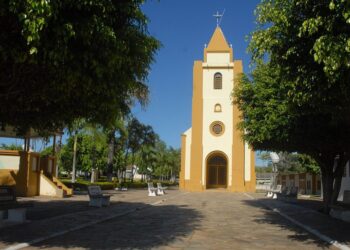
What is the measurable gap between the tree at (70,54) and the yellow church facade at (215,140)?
40.2 meters

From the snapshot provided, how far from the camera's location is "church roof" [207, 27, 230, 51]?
5462 centimetres

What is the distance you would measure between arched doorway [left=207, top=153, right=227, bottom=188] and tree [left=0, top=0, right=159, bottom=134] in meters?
41.6

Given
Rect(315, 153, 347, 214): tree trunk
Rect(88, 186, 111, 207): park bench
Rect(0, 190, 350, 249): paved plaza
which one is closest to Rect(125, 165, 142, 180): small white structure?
Rect(88, 186, 111, 207): park bench

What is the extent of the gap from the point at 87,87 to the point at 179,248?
12.6ft

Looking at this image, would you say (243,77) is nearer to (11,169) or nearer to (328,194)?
(328,194)

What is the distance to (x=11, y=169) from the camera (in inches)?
1038

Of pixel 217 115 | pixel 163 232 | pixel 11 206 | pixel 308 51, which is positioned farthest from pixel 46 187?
pixel 217 115

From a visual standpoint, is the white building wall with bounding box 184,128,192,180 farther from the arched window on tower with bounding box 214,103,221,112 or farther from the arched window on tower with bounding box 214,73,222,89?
the arched window on tower with bounding box 214,73,222,89

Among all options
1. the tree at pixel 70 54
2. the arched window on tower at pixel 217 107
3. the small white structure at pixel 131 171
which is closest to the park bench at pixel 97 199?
the tree at pixel 70 54

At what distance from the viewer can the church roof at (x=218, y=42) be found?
5462cm

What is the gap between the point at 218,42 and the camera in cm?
5522

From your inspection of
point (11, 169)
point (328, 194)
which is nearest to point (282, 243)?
point (328, 194)

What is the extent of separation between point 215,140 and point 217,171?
143 inches

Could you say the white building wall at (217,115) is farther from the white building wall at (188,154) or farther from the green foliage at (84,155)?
the green foliage at (84,155)
